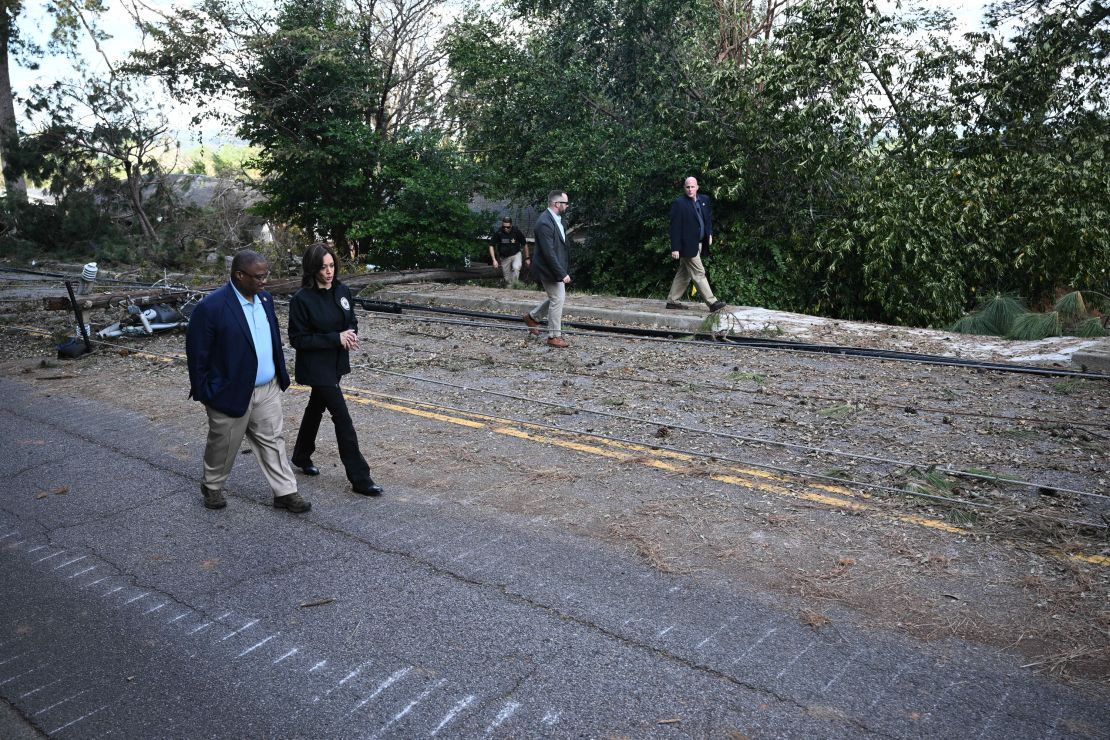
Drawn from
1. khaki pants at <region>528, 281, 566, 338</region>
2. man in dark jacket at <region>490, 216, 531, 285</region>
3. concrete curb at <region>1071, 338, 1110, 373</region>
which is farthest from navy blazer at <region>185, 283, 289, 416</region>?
man in dark jacket at <region>490, 216, 531, 285</region>

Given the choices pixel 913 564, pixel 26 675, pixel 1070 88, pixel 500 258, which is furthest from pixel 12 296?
pixel 1070 88

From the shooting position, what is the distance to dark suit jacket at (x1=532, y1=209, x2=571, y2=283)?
1116 centimetres

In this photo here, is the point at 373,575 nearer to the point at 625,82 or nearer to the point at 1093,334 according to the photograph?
the point at 1093,334

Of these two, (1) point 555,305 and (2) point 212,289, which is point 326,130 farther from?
(1) point 555,305

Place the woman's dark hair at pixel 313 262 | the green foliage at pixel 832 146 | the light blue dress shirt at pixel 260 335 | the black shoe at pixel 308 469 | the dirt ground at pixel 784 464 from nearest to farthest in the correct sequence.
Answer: the dirt ground at pixel 784 464, the light blue dress shirt at pixel 260 335, the woman's dark hair at pixel 313 262, the black shoe at pixel 308 469, the green foliage at pixel 832 146

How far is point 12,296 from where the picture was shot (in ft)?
64.4

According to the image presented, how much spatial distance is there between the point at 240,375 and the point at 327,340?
62cm

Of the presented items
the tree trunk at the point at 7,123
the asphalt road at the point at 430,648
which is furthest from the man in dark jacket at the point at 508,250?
the tree trunk at the point at 7,123

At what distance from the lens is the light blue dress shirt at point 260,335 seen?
5.71 m

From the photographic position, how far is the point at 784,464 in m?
6.50

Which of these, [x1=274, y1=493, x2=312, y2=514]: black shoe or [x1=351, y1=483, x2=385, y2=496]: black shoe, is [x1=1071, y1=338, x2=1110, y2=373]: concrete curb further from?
[x1=274, y1=493, x2=312, y2=514]: black shoe

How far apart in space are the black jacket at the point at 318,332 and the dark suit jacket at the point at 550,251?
5331mm

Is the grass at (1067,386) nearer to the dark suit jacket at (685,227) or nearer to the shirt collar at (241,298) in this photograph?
the dark suit jacket at (685,227)

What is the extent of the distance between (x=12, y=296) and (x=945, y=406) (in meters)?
19.8
